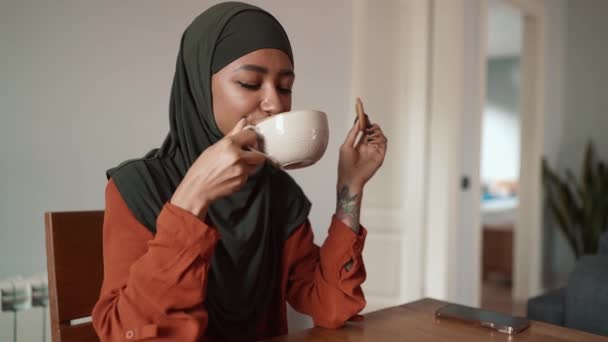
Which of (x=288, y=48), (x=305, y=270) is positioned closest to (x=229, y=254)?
(x=305, y=270)

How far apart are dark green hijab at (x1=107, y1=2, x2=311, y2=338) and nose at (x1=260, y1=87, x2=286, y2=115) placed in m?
0.08

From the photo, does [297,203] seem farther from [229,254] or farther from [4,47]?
[4,47]

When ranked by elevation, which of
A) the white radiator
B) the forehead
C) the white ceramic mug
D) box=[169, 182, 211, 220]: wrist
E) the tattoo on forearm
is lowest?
the white radiator

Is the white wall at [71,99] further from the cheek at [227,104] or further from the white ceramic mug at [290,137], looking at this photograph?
the white ceramic mug at [290,137]

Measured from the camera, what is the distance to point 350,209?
3.23ft

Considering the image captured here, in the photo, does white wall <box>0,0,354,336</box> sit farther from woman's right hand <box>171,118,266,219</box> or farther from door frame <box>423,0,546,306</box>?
door frame <box>423,0,546,306</box>

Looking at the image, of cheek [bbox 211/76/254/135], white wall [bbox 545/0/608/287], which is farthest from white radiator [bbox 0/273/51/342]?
white wall [bbox 545/0/608/287]

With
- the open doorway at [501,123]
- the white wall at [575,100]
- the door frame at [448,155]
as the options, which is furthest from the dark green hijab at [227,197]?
the open doorway at [501,123]

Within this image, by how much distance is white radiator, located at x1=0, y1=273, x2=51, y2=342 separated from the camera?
123 centimetres

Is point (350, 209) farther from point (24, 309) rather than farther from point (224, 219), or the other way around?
point (24, 309)

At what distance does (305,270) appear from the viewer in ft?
3.53

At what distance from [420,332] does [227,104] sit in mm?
531

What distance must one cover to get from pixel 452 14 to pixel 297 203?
2.05 meters

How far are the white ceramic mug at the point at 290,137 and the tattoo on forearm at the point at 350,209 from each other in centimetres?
27
